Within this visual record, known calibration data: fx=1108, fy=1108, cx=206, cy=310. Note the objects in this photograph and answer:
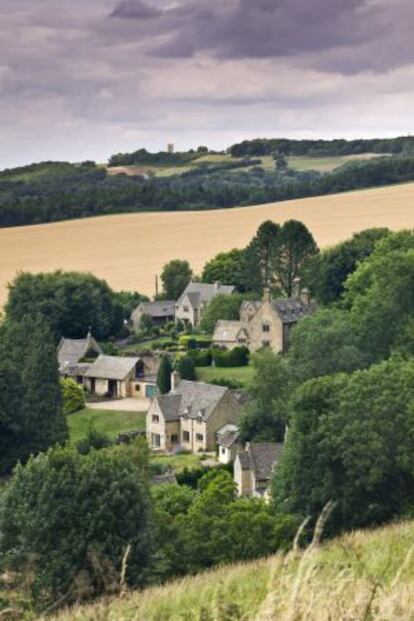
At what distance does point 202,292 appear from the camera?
95938mm

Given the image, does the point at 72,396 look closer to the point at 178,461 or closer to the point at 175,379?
the point at 175,379

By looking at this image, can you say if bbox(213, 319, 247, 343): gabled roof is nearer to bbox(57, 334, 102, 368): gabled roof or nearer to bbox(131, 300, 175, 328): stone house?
bbox(57, 334, 102, 368): gabled roof

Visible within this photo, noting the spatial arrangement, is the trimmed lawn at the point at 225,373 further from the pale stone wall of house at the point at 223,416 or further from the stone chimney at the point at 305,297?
the stone chimney at the point at 305,297

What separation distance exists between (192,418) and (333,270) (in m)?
27.1

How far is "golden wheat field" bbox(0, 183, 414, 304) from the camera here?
11944 cm

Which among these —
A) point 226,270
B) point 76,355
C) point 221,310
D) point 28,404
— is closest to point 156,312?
point 226,270

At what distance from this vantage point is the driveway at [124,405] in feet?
226

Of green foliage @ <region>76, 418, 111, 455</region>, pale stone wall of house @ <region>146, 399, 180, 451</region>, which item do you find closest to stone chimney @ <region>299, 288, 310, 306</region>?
pale stone wall of house @ <region>146, 399, 180, 451</region>

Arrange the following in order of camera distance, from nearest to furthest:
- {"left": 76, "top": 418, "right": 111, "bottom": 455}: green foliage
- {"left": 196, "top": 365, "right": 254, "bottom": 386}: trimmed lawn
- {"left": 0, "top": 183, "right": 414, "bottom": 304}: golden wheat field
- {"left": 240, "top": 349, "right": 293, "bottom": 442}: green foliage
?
{"left": 240, "top": 349, "right": 293, "bottom": 442}: green foliage → {"left": 76, "top": 418, "right": 111, "bottom": 455}: green foliage → {"left": 196, "top": 365, "right": 254, "bottom": 386}: trimmed lawn → {"left": 0, "top": 183, "right": 414, "bottom": 304}: golden wheat field

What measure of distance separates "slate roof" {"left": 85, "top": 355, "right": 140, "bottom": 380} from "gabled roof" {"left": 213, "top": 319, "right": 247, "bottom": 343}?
8.09 m

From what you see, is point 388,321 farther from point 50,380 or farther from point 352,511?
point 352,511

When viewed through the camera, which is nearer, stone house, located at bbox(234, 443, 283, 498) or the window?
stone house, located at bbox(234, 443, 283, 498)

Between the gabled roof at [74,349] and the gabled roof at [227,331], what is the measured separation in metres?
8.96

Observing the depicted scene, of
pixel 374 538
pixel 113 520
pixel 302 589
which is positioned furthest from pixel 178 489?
pixel 302 589
